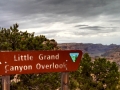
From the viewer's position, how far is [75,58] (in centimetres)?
762

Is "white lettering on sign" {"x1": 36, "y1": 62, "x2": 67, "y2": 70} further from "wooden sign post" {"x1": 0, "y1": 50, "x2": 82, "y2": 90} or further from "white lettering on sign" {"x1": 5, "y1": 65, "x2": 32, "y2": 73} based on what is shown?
"white lettering on sign" {"x1": 5, "y1": 65, "x2": 32, "y2": 73}

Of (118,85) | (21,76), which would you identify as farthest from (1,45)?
(118,85)

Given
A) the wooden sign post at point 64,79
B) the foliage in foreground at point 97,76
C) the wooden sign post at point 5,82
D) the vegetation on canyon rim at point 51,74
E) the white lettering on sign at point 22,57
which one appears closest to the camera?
the white lettering on sign at point 22,57

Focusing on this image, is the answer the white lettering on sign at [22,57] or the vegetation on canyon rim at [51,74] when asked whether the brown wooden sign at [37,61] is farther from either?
the vegetation on canyon rim at [51,74]

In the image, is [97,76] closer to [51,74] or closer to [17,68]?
[51,74]

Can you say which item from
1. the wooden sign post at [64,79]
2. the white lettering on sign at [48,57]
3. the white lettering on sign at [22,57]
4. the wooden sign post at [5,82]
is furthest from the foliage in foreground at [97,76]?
the white lettering on sign at [22,57]

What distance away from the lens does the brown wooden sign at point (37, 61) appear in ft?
23.0

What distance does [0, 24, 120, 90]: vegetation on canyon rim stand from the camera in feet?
49.1

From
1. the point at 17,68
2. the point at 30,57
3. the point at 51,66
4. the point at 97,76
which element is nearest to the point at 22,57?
the point at 30,57

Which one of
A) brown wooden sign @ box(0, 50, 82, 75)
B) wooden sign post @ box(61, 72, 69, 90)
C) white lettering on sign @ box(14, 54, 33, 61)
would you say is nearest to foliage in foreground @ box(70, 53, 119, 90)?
wooden sign post @ box(61, 72, 69, 90)

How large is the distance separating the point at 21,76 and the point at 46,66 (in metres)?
8.18

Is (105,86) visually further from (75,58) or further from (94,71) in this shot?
(75,58)

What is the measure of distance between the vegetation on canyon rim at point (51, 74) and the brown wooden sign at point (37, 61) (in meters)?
7.35

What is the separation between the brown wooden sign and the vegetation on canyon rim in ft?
24.1
